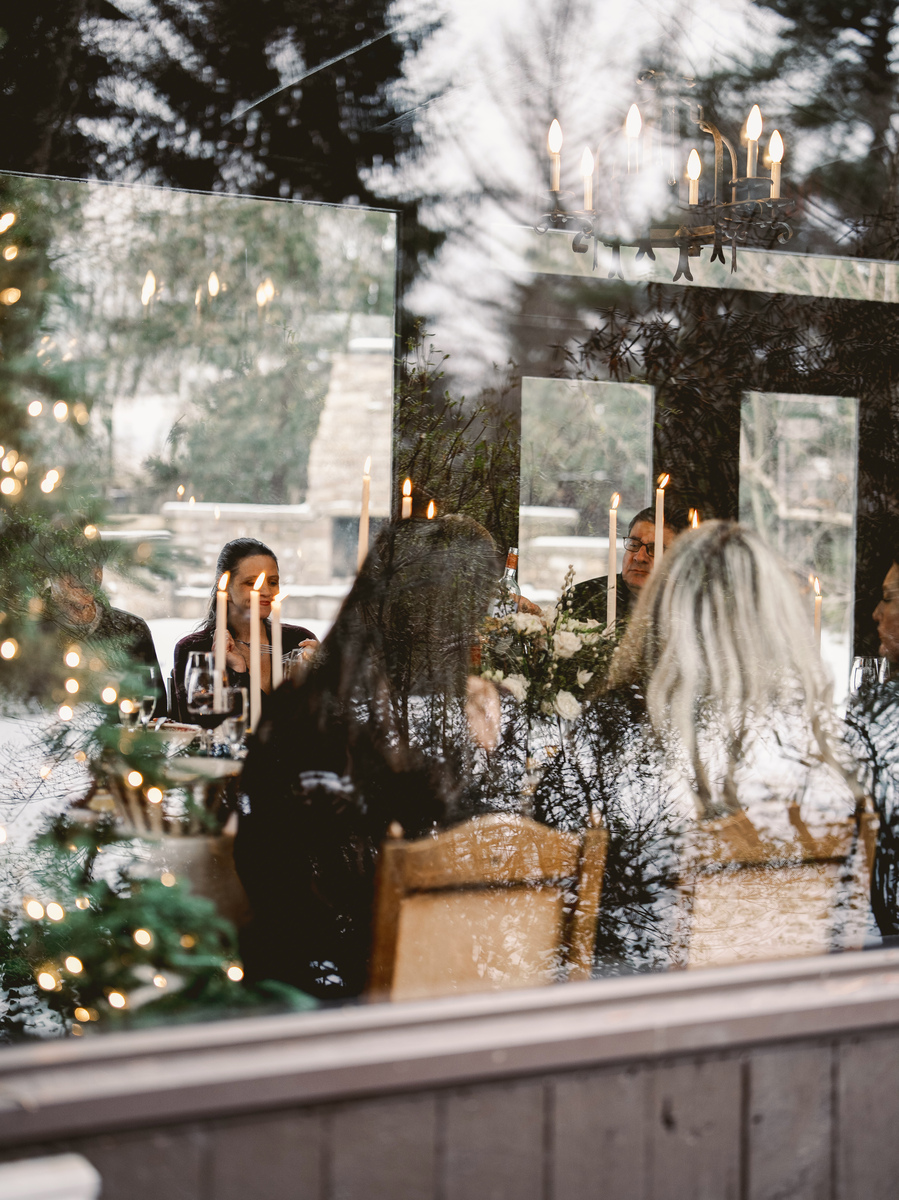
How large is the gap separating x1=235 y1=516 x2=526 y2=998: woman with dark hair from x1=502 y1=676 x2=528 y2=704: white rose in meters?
0.02

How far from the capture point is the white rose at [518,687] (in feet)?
6.39

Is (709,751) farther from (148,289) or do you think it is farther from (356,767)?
(148,289)

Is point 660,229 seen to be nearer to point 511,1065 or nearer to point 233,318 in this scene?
point 233,318

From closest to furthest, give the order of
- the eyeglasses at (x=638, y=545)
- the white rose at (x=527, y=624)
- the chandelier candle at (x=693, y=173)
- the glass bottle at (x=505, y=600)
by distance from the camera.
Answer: the white rose at (x=527, y=624), the glass bottle at (x=505, y=600), the chandelier candle at (x=693, y=173), the eyeglasses at (x=638, y=545)

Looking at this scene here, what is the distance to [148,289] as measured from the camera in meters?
3.57

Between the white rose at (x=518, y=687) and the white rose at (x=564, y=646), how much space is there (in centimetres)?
8

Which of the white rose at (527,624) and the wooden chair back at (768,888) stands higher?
the white rose at (527,624)

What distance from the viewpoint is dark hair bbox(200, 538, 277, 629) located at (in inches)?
131

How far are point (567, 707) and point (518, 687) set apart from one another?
0.10 meters

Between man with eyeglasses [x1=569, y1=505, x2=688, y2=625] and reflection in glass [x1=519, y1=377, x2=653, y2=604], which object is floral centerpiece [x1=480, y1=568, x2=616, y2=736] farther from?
reflection in glass [x1=519, y1=377, x2=653, y2=604]

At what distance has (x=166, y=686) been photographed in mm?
1814

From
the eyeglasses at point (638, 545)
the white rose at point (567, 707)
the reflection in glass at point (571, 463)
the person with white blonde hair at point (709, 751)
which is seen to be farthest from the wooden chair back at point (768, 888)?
the reflection in glass at point (571, 463)

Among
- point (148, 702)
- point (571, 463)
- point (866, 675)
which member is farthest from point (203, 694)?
point (571, 463)

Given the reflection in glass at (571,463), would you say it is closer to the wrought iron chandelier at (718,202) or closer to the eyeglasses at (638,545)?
the eyeglasses at (638,545)
